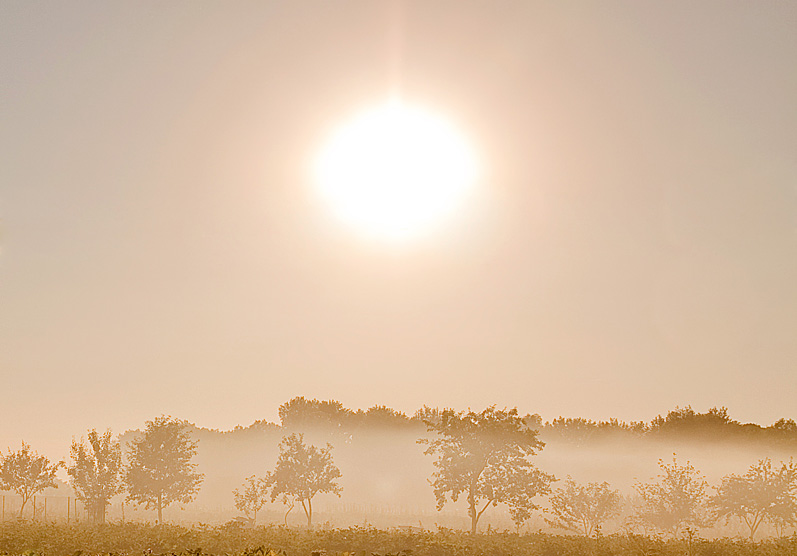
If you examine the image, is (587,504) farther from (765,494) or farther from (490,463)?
(490,463)

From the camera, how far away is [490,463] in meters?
53.5

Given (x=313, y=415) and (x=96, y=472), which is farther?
(x=313, y=415)

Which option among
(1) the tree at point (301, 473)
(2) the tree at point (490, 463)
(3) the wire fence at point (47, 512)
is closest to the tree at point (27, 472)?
(3) the wire fence at point (47, 512)

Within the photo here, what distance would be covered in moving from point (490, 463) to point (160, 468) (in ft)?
109

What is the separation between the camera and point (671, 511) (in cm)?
6594

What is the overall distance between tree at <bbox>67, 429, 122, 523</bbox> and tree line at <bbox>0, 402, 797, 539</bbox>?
10cm

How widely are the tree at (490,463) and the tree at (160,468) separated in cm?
2699

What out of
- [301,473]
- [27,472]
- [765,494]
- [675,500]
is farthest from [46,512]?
[765,494]

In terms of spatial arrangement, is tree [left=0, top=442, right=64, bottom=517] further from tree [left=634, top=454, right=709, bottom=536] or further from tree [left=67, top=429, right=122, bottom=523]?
tree [left=634, top=454, right=709, bottom=536]

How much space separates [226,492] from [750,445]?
11202 cm

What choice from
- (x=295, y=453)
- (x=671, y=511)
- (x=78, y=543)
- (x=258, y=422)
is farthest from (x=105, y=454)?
(x=258, y=422)

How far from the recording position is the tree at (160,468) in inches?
2566

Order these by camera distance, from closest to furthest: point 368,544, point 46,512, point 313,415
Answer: point 368,544 < point 46,512 < point 313,415

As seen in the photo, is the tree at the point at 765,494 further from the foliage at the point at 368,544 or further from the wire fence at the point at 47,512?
the wire fence at the point at 47,512
